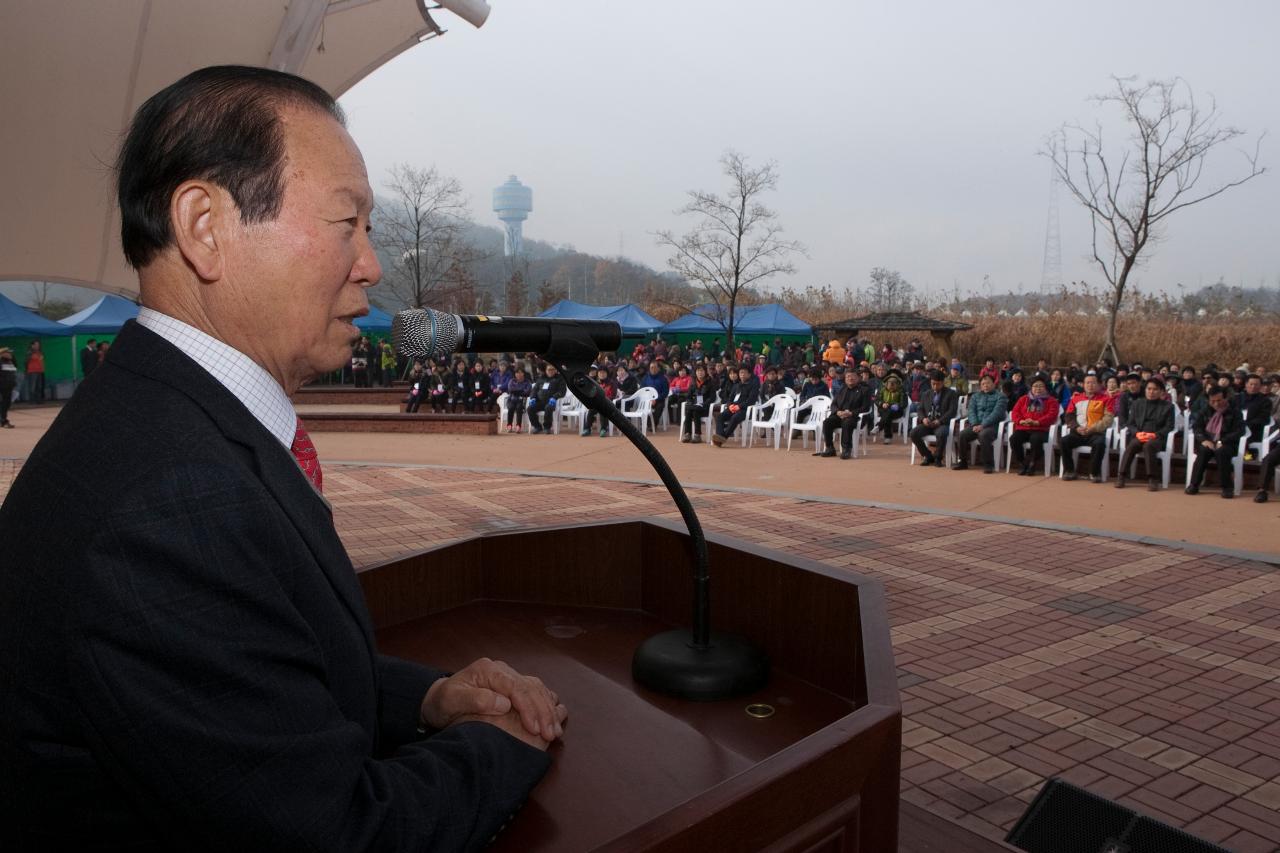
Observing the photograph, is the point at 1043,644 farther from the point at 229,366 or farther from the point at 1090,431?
the point at 1090,431

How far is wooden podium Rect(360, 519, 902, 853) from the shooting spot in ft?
3.50

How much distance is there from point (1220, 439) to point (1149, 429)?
0.82 meters

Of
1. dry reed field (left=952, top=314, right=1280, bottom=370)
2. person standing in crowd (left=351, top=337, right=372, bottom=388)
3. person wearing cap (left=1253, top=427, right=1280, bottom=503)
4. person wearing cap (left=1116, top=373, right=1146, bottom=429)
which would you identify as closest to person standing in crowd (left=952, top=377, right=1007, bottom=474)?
person wearing cap (left=1116, top=373, right=1146, bottom=429)

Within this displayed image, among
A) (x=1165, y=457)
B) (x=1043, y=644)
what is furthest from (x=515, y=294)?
(x=1043, y=644)

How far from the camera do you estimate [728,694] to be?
66.0 inches

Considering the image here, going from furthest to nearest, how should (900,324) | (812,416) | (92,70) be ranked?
1. (900,324)
2. (812,416)
3. (92,70)

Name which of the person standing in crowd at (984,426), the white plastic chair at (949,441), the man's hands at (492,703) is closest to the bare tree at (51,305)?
the white plastic chair at (949,441)

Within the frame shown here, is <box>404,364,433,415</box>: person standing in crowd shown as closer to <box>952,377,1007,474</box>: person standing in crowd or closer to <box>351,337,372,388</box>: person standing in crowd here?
<box>351,337,372,388</box>: person standing in crowd

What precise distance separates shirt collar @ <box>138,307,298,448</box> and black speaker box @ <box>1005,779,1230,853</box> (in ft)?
6.60

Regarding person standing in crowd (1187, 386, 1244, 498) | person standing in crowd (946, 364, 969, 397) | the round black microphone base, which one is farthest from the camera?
person standing in crowd (946, 364, 969, 397)

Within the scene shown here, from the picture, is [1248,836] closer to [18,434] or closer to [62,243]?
[62,243]

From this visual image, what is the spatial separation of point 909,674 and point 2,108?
21.7 feet

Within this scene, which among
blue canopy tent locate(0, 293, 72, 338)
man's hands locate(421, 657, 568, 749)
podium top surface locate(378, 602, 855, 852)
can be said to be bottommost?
podium top surface locate(378, 602, 855, 852)

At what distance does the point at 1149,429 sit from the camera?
10070 millimetres
